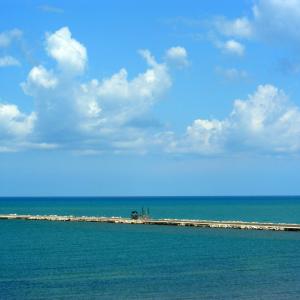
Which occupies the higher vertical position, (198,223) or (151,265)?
(198,223)

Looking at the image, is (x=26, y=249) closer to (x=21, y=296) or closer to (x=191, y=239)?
(x=191, y=239)

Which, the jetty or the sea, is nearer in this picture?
the sea

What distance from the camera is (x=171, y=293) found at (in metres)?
43.8

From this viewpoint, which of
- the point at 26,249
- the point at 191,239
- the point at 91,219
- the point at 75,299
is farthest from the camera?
the point at 91,219

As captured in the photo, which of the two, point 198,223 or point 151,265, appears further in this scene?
point 198,223

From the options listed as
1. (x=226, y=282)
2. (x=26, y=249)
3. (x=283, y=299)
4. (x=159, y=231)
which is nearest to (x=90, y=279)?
(x=226, y=282)

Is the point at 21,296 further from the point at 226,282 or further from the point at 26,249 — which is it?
the point at 26,249

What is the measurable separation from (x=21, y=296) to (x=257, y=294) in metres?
17.2

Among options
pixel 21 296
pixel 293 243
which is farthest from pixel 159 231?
pixel 21 296

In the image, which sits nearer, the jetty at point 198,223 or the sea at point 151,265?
the sea at point 151,265

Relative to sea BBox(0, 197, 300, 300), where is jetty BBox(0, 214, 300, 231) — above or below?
above

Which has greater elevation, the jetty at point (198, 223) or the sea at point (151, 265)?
the jetty at point (198, 223)

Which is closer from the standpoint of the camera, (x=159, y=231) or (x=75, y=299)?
(x=75, y=299)

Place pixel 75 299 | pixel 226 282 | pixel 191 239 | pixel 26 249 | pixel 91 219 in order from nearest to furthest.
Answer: pixel 75 299, pixel 226 282, pixel 26 249, pixel 191 239, pixel 91 219
